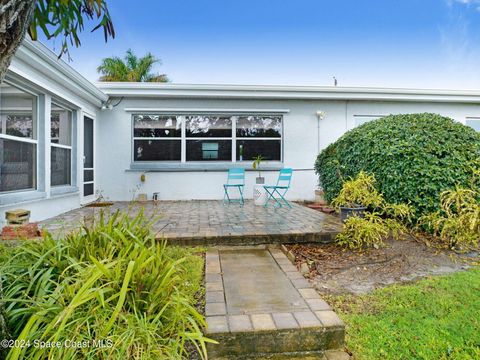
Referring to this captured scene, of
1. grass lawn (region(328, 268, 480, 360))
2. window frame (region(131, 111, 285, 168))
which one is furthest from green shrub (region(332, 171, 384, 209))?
window frame (region(131, 111, 285, 168))

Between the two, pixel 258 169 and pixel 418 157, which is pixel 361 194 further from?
pixel 258 169

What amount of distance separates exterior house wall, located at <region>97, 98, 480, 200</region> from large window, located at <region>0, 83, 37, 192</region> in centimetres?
298

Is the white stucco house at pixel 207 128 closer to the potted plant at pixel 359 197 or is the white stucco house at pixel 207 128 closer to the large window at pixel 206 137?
the large window at pixel 206 137

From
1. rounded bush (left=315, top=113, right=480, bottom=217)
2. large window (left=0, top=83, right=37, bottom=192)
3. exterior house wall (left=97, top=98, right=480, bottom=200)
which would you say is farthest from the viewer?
exterior house wall (left=97, top=98, right=480, bottom=200)

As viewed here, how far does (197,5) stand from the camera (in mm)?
9602

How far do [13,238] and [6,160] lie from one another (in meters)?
1.37

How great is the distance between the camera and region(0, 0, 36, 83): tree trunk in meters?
1.18

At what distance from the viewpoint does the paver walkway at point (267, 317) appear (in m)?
1.71

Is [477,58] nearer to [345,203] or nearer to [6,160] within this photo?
[345,203]

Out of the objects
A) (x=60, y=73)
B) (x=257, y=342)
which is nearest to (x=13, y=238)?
(x=60, y=73)

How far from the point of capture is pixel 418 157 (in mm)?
4008

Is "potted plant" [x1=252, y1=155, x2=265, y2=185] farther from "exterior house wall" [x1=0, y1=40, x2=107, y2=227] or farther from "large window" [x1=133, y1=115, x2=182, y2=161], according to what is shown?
"exterior house wall" [x1=0, y1=40, x2=107, y2=227]

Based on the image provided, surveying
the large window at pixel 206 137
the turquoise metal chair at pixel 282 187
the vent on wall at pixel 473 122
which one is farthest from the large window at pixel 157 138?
the vent on wall at pixel 473 122

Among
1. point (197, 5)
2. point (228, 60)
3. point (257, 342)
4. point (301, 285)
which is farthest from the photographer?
point (228, 60)
